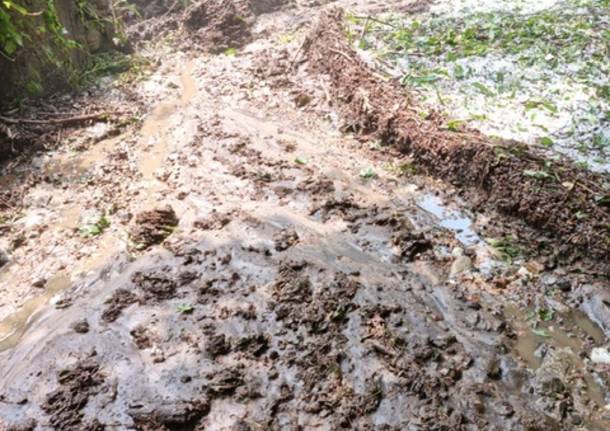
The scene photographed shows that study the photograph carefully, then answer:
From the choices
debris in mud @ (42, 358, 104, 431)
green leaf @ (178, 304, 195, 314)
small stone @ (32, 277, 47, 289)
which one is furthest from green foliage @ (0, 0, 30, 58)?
debris in mud @ (42, 358, 104, 431)

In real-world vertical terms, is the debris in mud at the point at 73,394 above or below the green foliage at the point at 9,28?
below

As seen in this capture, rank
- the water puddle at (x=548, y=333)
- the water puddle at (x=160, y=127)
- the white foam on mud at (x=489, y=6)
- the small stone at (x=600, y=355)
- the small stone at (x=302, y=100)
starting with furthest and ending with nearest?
1. the white foam on mud at (x=489, y=6)
2. the small stone at (x=302, y=100)
3. the water puddle at (x=160, y=127)
4. the water puddle at (x=548, y=333)
5. the small stone at (x=600, y=355)

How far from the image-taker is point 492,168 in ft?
16.7

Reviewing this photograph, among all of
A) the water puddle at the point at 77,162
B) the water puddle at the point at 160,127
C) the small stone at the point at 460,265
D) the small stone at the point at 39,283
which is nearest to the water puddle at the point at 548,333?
the small stone at the point at 460,265

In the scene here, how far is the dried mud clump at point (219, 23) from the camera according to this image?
9.81m

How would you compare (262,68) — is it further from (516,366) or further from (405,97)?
(516,366)

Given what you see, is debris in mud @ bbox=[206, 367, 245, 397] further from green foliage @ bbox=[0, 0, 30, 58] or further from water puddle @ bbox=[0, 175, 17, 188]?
green foliage @ bbox=[0, 0, 30, 58]

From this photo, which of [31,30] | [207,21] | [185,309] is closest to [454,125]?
[185,309]

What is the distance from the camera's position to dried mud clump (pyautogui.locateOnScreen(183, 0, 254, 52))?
32.2 ft

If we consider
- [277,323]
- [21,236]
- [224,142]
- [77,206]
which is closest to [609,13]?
[224,142]

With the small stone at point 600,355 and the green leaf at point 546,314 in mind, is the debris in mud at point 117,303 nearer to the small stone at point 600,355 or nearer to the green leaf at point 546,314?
the green leaf at point 546,314

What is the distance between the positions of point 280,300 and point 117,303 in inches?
53.2

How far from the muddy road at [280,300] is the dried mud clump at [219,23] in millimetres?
3993

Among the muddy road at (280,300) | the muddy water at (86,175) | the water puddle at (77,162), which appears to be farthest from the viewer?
the water puddle at (77,162)
